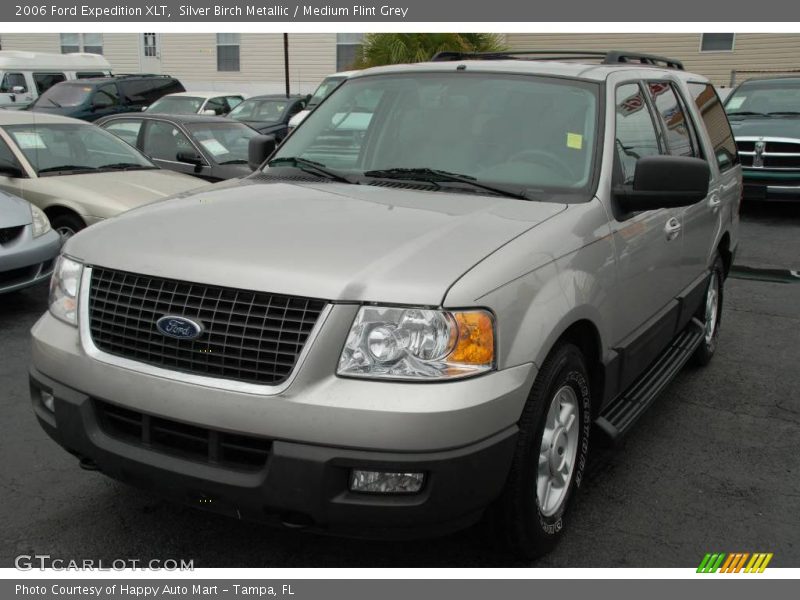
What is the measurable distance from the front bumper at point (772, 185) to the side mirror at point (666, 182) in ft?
27.9

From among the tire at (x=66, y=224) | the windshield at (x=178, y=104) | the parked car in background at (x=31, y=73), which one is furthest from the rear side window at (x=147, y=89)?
the tire at (x=66, y=224)

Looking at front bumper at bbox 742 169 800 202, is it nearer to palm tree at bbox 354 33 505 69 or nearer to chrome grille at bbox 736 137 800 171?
chrome grille at bbox 736 137 800 171

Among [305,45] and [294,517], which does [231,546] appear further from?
[305,45]

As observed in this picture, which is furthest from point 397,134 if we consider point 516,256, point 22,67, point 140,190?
point 22,67

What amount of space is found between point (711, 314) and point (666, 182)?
2.51 meters

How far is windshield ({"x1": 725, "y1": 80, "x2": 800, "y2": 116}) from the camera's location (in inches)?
501

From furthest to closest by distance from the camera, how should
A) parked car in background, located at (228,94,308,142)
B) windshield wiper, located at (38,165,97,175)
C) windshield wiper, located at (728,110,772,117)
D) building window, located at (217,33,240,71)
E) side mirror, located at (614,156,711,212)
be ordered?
building window, located at (217,33,240,71), parked car in background, located at (228,94,308,142), windshield wiper, located at (728,110,772,117), windshield wiper, located at (38,165,97,175), side mirror, located at (614,156,711,212)

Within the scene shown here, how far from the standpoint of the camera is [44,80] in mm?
21844

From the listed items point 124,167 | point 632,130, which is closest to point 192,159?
point 124,167

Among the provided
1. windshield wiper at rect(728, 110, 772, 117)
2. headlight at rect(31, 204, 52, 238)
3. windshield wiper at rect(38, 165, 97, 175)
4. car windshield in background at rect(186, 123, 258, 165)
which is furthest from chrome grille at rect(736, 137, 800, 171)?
headlight at rect(31, 204, 52, 238)

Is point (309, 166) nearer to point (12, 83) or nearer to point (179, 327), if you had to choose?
point (179, 327)

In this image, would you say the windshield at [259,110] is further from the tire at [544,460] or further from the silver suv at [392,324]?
the tire at [544,460]

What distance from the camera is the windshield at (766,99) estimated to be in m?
12.7

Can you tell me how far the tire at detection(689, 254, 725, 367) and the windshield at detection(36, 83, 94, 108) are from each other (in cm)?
1546
